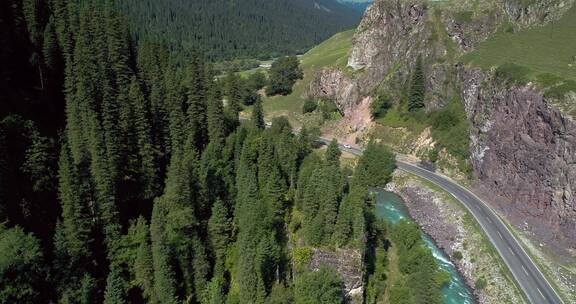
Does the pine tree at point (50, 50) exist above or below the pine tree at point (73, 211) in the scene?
above

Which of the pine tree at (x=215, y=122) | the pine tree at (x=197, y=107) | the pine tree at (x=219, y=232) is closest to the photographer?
the pine tree at (x=219, y=232)

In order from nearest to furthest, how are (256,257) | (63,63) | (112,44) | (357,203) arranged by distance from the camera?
(256,257) < (357,203) < (63,63) < (112,44)

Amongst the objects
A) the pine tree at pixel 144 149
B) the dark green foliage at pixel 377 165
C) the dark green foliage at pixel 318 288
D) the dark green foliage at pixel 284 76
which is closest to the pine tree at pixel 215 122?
the pine tree at pixel 144 149

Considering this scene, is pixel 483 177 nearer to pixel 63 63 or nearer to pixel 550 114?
pixel 550 114

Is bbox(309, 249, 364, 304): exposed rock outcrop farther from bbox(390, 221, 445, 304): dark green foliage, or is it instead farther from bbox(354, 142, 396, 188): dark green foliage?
bbox(354, 142, 396, 188): dark green foliage

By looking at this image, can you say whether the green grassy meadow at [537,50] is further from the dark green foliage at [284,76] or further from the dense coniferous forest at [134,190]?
the dark green foliage at [284,76]

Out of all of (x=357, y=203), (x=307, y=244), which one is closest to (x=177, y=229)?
(x=307, y=244)


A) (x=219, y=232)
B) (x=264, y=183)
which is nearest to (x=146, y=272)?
(x=219, y=232)
